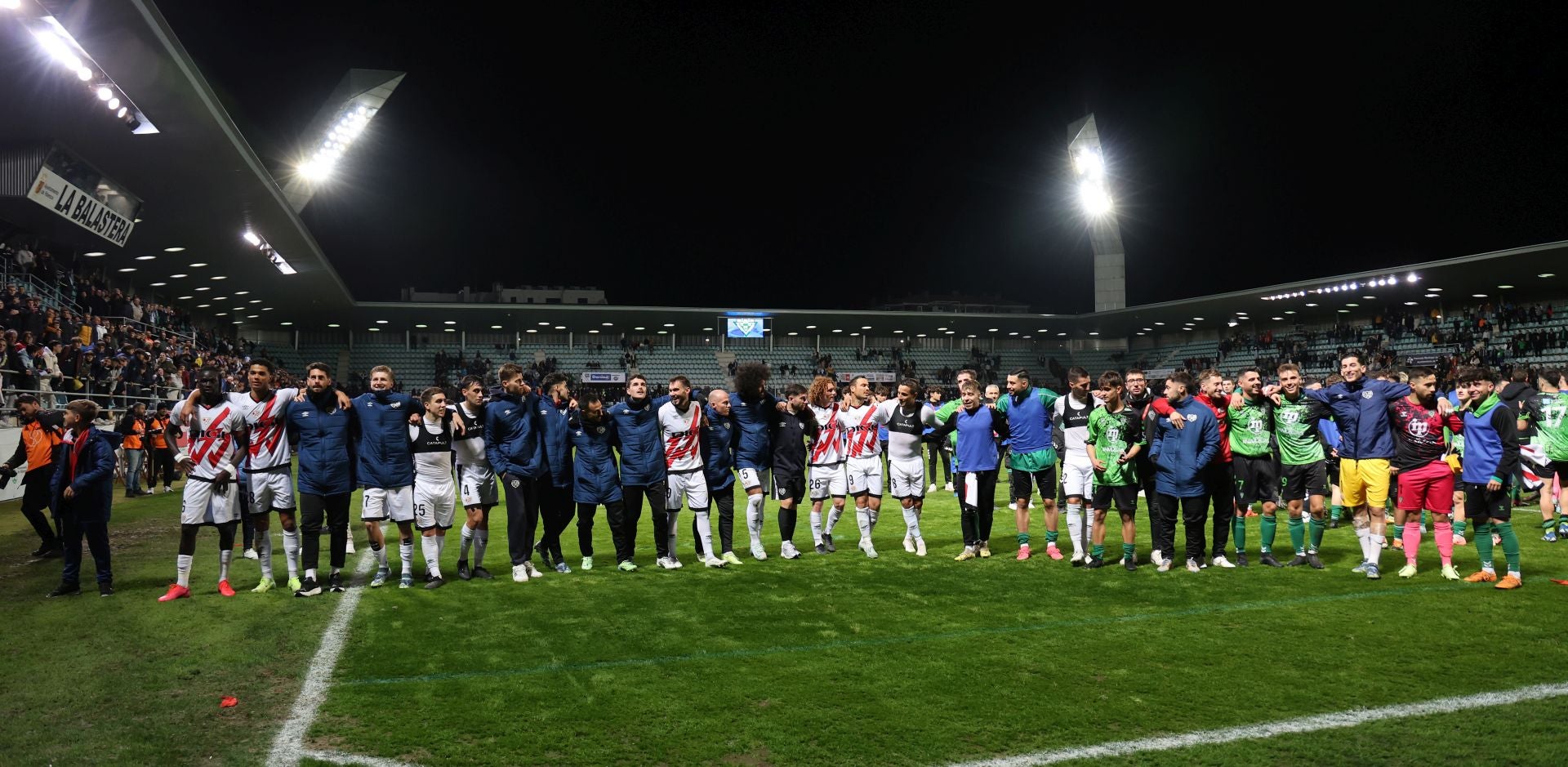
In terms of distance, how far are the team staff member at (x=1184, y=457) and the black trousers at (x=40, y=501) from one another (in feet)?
39.0

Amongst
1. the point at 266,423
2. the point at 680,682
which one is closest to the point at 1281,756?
the point at 680,682

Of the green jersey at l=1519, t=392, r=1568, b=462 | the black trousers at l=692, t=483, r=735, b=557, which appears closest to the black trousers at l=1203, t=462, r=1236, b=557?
the green jersey at l=1519, t=392, r=1568, b=462

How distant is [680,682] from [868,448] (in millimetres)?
5391

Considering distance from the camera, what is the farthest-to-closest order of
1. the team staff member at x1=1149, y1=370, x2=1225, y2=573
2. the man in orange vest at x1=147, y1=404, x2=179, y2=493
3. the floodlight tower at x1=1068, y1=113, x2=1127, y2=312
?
the floodlight tower at x1=1068, y1=113, x2=1127, y2=312, the man in orange vest at x1=147, y1=404, x2=179, y2=493, the team staff member at x1=1149, y1=370, x2=1225, y2=573

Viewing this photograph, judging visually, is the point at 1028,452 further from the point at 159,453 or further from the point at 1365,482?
the point at 159,453

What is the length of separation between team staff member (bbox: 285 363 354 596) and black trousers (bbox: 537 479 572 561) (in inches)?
68.2

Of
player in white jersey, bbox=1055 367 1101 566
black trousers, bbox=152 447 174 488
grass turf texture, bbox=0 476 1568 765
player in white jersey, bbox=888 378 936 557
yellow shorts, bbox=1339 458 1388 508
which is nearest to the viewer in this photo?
grass turf texture, bbox=0 476 1568 765

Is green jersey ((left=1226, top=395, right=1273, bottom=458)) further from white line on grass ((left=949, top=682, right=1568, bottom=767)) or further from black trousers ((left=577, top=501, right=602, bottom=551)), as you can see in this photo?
black trousers ((left=577, top=501, right=602, bottom=551))

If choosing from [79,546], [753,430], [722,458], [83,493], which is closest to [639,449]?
[722,458]

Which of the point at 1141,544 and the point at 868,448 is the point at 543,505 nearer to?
the point at 868,448

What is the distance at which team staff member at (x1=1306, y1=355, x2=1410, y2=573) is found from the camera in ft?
26.6

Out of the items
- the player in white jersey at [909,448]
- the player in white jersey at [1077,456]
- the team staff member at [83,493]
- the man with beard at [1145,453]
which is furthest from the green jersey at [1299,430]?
the team staff member at [83,493]

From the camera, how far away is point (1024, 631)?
6359mm

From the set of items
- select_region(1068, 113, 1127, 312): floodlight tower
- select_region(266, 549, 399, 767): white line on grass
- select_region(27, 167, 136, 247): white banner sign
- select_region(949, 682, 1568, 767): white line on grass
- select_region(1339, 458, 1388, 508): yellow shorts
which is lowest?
select_region(949, 682, 1568, 767): white line on grass
